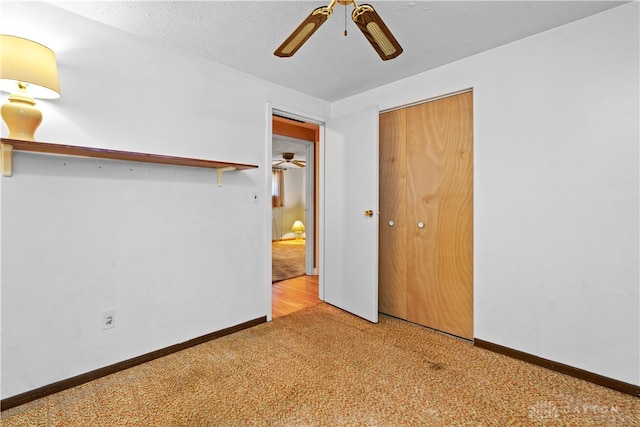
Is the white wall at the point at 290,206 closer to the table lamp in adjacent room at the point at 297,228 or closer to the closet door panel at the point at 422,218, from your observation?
the table lamp in adjacent room at the point at 297,228

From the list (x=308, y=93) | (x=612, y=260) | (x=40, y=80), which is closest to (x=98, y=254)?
(x=40, y=80)

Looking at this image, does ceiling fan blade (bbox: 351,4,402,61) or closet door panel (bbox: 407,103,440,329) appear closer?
ceiling fan blade (bbox: 351,4,402,61)

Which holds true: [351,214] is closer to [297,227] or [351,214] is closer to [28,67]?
[28,67]

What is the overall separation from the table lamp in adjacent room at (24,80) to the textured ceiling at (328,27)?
43 cm

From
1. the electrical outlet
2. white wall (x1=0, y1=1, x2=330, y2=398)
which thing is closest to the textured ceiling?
white wall (x1=0, y1=1, x2=330, y2=398)

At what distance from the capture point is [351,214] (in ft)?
9.96

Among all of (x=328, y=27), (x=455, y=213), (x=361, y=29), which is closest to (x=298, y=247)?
(x=455, y=213)

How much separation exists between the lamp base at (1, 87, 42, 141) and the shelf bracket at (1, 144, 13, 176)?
7 centimetres

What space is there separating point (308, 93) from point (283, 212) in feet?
19.7

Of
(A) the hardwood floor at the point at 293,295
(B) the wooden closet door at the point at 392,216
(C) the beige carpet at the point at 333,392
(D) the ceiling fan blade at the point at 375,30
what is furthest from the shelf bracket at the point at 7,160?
(B) the wooden closet door at the point at 392,216

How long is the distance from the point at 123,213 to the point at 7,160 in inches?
23.7

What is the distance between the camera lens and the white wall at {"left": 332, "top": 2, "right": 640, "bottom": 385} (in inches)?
69.0

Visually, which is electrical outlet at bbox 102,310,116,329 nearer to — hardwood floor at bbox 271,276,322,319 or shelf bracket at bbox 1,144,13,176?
shelf bracket at bbox 1,144,13,176

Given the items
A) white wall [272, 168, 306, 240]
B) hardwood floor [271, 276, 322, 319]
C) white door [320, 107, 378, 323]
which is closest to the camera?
white door [320, 107, 378, 323]
